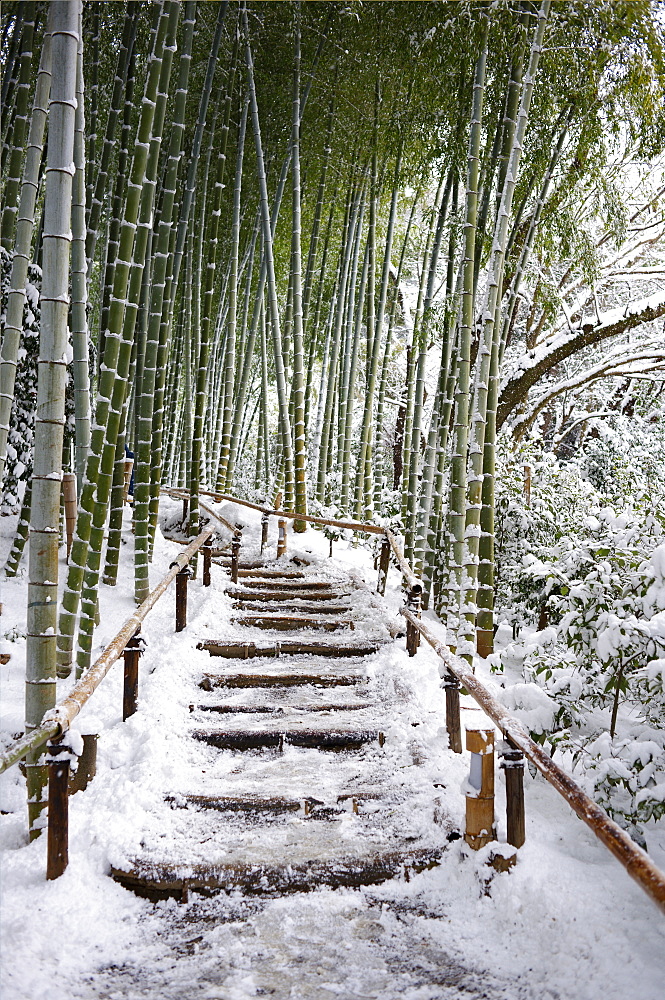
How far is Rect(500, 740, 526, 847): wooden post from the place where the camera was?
1.89 m

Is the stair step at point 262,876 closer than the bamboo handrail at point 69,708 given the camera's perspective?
No

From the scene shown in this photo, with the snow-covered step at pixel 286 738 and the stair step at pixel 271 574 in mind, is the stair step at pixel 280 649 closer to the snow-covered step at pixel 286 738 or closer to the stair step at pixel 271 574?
the snow-covered step at pixel 286 738

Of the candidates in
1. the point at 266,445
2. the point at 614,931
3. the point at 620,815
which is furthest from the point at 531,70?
the point at 266,445

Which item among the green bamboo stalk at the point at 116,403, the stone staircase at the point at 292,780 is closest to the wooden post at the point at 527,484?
A: the stone staircase at the point at 292,780

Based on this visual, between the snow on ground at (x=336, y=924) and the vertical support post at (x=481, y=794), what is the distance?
0.20 ft

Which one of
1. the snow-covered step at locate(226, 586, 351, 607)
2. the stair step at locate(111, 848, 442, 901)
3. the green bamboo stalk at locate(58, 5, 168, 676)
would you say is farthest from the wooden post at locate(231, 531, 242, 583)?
the stair step at locate(111, 848, 442, 901)

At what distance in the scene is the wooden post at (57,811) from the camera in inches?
69.7

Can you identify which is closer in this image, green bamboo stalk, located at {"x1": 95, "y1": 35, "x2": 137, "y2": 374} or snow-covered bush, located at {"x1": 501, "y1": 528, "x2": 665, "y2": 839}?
snow-covered bush, located at {"x1": 501, "y1": 528, "x2": 665, "y2": 839}

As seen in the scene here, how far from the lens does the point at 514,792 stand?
6.30ft

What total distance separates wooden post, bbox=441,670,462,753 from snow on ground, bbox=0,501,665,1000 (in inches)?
4.8

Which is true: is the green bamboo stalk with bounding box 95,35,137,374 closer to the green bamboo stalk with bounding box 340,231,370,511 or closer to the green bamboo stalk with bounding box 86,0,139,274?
the green bamboo stalk with bounding box 86,0,139,274

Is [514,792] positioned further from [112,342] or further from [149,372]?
[149,372]


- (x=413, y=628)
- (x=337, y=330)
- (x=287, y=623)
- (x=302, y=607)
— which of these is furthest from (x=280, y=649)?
(x=337, y=330)

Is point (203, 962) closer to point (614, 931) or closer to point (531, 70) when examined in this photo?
point (614, 931)
